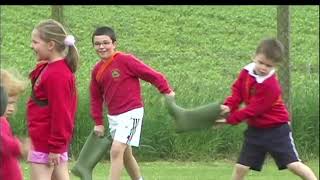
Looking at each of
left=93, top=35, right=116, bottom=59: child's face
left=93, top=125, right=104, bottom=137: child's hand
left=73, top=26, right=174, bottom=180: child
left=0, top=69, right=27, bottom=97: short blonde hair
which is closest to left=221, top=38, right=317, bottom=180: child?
left=73, top=26, right=174, bottom=180: child

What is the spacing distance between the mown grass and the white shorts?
3.14 meters

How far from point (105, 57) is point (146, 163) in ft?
10.3

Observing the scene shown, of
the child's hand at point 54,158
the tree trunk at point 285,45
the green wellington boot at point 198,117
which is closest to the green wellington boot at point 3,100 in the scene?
the child's hand at point 54,158

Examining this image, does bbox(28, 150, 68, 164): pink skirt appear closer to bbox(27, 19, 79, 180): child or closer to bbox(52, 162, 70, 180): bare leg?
bbox(27, 19, 79, 180): child

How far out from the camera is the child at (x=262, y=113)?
6676 millimetres

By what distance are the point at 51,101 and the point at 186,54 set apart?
29.3 feet

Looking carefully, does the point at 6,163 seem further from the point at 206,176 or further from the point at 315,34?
the point at 315,34

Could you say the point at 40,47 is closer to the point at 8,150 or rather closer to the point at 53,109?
the point at 53,109

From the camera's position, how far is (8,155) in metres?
5.07

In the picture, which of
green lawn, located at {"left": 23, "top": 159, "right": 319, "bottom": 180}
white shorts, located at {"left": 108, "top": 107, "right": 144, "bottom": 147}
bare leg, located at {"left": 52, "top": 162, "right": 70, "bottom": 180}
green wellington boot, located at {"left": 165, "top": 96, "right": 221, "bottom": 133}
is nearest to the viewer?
bare leg, located at {"left": 52, "top": 162, "right": 70, "bottom": 180}

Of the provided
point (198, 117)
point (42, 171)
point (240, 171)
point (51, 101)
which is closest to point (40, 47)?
point (51, 101)

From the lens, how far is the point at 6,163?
5.10 metres

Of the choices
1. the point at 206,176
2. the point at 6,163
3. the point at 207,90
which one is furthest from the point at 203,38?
the point at 6,163

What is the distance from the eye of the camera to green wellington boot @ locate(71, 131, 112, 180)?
7.73 m
